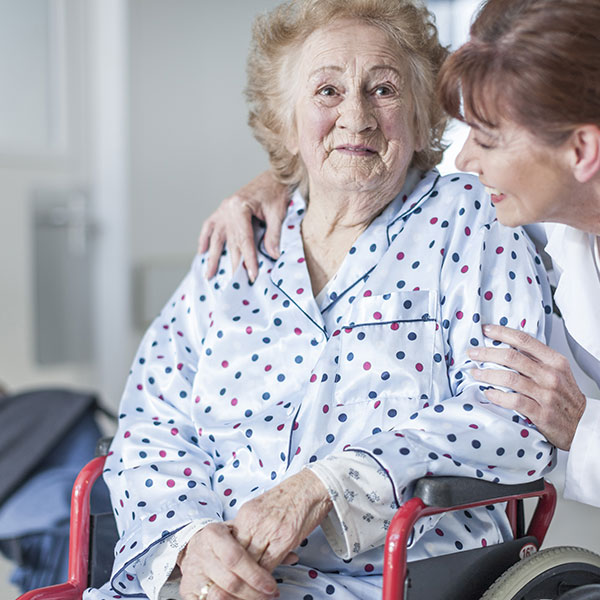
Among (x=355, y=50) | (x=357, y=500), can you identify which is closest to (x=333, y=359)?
(x=357, y=500)

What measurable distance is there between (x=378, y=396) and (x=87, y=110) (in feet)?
9.17

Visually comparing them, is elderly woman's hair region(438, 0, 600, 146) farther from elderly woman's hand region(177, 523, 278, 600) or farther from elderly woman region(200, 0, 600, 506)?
elderly woman's hand region(177, 523, 278, 600)

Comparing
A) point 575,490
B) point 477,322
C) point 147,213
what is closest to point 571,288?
point 477,322

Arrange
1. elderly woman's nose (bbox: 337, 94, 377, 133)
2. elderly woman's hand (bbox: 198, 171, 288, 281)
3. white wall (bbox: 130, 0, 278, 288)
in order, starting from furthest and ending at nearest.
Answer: white wall (bbox: 130, 0, 278, 288) → elderly woman's hand (bbox: 198, 171, 288, 281) → elderly woman's nose (bbox: 337, 94, 377, 133)

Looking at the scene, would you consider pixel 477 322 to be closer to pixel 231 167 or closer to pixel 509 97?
pixel 509 97

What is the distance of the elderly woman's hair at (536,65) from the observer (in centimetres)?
108

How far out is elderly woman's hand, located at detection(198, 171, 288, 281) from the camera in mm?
1606

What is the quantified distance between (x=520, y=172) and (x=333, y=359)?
0.44 meters

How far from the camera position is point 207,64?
3.89m

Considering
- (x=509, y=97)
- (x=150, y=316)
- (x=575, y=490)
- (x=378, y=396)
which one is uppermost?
(x=509, y=97)

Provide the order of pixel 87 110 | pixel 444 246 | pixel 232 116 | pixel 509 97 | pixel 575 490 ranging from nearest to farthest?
pixel 509 97 → pixel 575 490 → pixel 444 246 → pixel 87 110 → pixel 232 116

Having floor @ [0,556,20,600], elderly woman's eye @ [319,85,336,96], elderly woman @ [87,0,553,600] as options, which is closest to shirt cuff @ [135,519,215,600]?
elderly woman @ [87,0,553,600]

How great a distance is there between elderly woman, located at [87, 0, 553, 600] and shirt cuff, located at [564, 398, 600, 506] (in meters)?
0.06

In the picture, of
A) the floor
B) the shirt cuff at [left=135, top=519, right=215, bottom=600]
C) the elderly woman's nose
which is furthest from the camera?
the floor
